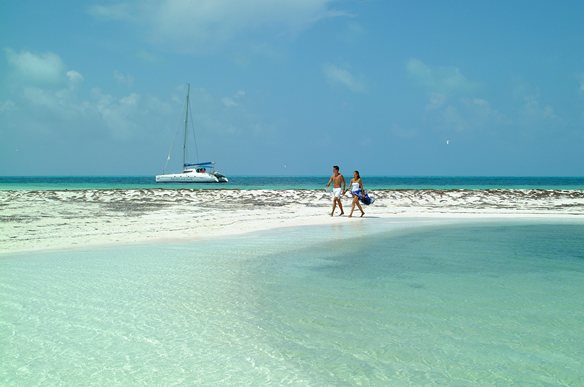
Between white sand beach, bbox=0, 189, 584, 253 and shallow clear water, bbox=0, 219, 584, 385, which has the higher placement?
white sand beach, bbox=0, 189, 584, 253

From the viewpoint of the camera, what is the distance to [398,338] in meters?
5.66

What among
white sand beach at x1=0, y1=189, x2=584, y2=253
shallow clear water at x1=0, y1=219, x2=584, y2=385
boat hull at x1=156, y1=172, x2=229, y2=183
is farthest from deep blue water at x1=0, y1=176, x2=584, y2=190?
shallow clear water at x1=0, y1=219, x2=584, y2=385

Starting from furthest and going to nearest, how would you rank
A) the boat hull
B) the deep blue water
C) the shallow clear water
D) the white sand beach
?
the boat hull < the deep blue water < the white sand beach < the shallow clear water

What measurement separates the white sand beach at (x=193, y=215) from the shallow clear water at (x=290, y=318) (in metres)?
2.83

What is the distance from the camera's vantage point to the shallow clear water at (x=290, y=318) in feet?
15.8

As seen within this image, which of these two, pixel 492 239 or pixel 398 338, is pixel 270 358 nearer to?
pixel 398 338

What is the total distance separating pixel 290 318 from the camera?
252 inches

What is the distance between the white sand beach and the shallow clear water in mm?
2833

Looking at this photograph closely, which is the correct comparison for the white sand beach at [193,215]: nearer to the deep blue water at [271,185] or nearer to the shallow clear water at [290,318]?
the shallow clear water at [290,318]

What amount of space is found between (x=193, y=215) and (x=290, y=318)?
1540 cm

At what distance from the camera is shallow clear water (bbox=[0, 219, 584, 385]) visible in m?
4.81

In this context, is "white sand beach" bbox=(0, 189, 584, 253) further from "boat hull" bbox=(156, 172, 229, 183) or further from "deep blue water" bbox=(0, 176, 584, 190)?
"boat hull" bbox=(156, 172, 229, 183)

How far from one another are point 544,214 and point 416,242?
13383mm

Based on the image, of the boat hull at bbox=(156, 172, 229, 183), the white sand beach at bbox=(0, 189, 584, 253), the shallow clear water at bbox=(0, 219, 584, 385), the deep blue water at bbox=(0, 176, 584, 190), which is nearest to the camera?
the shallow clear water at bbox=(0, 219, 584, 385)
